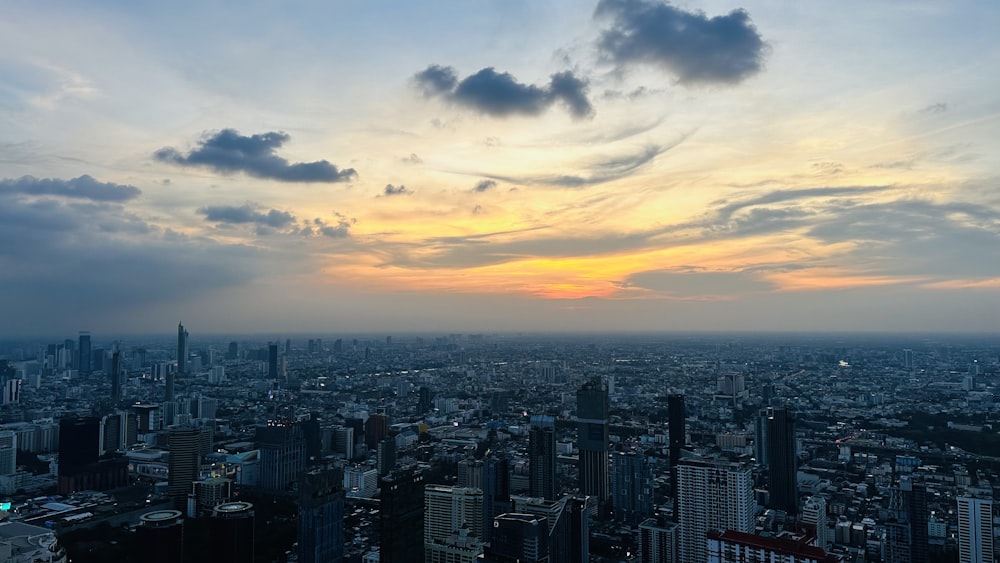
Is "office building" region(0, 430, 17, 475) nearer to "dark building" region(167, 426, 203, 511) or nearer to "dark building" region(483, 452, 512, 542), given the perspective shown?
"dark building" region(167, 426, 203, 511)

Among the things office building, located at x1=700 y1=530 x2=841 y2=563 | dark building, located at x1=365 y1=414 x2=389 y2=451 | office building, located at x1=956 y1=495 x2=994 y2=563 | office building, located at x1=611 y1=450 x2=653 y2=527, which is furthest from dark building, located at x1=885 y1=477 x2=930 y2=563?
dark building, located at x1=365 y1=414 x2=389 y2=451

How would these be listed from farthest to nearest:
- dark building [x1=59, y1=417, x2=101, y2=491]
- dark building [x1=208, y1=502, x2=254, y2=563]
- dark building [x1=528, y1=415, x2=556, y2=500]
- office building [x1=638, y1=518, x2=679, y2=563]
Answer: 1. dark building [x1=59, y1=417, x2=101, y2=491]
2. dark building [x1=528, y1=415, x2=556, y2=500]
3. office building [x1=638, y1=518, x2=679, y2=563]
4. dark building [x1=208, y1=502, x2=254, y2=563]

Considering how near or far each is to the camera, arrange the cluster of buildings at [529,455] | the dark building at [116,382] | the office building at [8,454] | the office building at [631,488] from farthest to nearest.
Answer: the dark building at [116,382] < the office building at [8,454] < the office building at [631,488] < the cluster of buildings at [529,455]

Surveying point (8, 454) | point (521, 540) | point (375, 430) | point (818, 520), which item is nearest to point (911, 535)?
point (818, 520)

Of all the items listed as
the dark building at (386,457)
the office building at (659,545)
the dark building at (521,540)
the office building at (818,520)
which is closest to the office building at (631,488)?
the office building at (818,520)

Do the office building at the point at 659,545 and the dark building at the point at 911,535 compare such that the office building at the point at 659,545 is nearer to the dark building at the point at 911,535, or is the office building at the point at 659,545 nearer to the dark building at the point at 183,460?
the dark building at the point at 911,535

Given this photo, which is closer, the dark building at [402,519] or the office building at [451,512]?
the dark building at [402,519]

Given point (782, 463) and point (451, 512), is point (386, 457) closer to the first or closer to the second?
point (451, 512)
